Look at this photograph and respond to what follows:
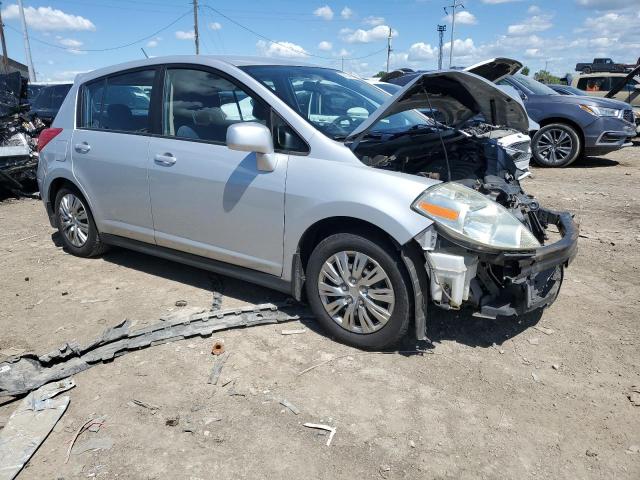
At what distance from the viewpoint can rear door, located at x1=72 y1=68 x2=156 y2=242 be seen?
446 cm

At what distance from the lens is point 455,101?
4.55 metres

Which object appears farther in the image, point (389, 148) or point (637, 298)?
point (637, 298)

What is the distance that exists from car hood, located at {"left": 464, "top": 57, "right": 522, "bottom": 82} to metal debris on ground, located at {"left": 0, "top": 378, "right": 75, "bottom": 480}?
3.75 meters

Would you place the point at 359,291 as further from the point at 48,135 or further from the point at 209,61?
the point at 48,135

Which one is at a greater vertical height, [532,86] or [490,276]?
[532,86]

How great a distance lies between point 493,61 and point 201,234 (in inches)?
109

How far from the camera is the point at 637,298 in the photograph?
433 cm

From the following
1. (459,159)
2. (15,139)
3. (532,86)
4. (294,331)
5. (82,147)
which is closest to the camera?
(294,331)

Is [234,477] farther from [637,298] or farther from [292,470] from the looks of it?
[637,298]

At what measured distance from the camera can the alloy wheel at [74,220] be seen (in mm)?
5238

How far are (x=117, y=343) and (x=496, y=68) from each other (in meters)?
3.74

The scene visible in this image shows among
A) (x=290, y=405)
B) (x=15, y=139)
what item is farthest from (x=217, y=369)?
(x=15, y=139)

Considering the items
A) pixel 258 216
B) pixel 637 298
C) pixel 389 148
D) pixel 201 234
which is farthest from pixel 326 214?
pixel 637 298

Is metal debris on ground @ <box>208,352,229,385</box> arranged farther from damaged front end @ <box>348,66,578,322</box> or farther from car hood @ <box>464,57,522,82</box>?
car hood @ <box>464,57,522,82</box>
